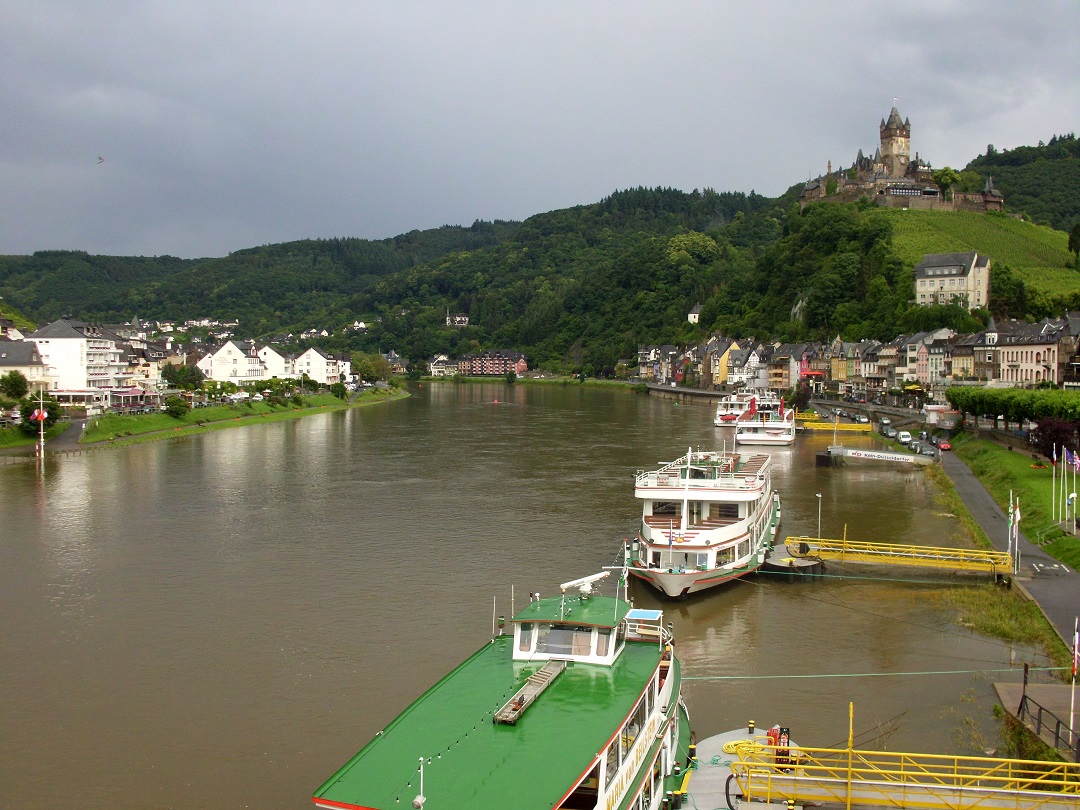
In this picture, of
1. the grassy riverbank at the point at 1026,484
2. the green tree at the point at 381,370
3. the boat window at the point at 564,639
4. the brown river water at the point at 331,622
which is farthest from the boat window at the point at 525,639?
the green tree at the point at 381,370

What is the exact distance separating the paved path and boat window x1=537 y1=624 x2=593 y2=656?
12.1 meters

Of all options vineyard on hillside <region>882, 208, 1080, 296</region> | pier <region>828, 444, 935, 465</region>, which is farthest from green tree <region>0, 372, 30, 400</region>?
vineyard on hillside <region>882, 208, 1080, 296</region>

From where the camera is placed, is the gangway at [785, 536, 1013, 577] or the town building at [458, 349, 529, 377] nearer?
the gangway at [785, 536, 1013, 577]

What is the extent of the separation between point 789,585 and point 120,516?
85.6 ft

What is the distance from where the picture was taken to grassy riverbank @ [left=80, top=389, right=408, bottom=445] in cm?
5972

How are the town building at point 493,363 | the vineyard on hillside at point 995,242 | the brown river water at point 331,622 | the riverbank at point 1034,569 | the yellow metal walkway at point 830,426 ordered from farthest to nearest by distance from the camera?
the town building at point 493,363 → the vineyard on hillside at point 995,242 → the yellow metal walkway at point 830,426 → the riverbank at point 1034,569 → the brown river water at point 331,622

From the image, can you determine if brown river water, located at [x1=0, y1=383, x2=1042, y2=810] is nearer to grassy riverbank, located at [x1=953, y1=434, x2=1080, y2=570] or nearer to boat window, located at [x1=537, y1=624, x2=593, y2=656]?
grassy riverbank, located at [x1=953, y1=434, x2=1080, y2=570]

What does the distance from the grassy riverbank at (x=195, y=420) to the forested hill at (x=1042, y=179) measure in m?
122

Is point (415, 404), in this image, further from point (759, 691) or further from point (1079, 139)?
point (1079, 139)

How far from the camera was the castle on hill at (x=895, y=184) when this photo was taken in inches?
5074

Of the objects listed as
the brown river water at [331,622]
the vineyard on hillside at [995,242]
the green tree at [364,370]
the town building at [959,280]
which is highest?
the vineyard on hillside at [995,242]

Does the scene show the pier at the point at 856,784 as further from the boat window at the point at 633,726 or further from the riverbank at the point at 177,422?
the riverbank at the point at 177,422

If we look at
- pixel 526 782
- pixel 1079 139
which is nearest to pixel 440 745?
pixel 526 782

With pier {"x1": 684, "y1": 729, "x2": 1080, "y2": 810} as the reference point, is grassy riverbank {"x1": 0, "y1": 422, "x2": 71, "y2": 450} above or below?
above
